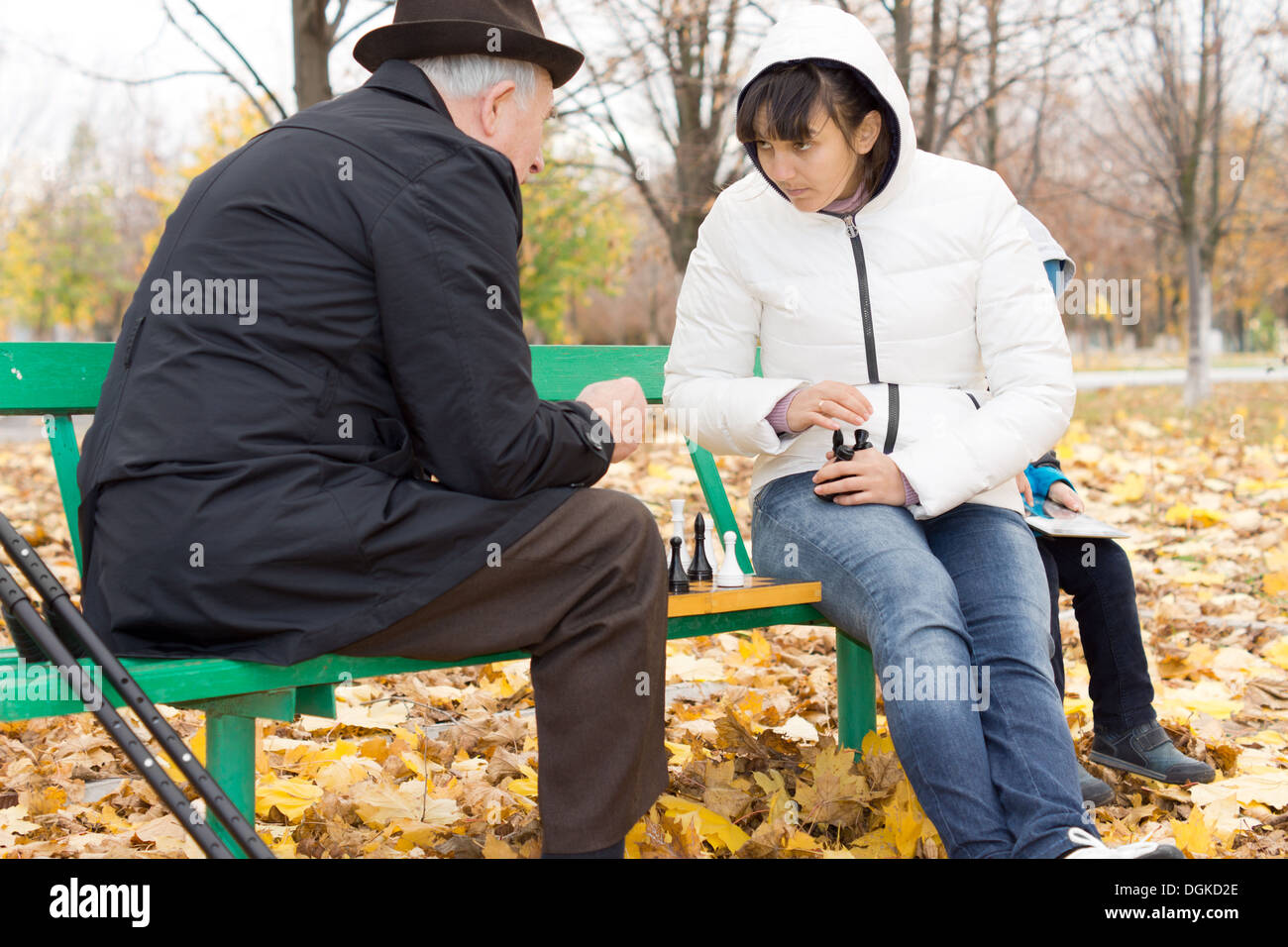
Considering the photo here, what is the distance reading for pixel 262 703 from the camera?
7.38 feet

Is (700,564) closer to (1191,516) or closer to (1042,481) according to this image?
(1042,481)

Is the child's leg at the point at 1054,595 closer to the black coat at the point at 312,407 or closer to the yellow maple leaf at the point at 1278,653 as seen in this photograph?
the yellow maple leaf at the point at 1278,653

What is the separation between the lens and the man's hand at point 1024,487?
3.26 meters

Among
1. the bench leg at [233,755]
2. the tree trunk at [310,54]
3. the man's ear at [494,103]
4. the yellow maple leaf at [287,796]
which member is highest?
the tree trunk at [310,54]

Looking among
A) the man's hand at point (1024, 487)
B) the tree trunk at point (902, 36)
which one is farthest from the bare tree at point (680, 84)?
the man's hand at point (1024, 487)

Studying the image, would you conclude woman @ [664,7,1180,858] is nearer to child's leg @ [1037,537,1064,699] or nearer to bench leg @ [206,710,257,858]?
child's leg @ [1037,537,1064,699]

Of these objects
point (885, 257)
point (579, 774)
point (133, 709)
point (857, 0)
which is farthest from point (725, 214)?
point (857, 0)

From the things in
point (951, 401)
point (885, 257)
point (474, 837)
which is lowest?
point (474, 837)

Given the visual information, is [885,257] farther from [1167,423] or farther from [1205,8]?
[1205,8]

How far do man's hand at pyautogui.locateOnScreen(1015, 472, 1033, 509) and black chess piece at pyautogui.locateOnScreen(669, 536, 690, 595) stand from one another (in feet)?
2.98

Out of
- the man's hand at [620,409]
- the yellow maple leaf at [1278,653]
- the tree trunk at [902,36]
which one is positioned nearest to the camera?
the man's hand at [620,409]

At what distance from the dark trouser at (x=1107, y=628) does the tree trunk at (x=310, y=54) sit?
410 cm

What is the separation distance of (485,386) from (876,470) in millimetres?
1105

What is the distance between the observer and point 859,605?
271cm
